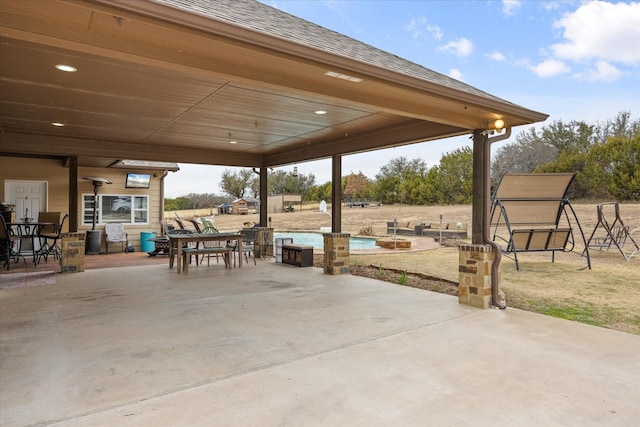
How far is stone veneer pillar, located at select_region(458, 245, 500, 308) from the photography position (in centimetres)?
509

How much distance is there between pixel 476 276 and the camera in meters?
5.17

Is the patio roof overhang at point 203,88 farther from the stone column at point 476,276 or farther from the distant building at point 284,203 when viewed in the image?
the distant building at point 284,203

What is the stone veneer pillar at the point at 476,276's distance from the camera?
5.09m

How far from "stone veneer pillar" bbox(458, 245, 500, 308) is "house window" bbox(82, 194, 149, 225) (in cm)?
988

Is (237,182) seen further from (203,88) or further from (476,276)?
(476,276)

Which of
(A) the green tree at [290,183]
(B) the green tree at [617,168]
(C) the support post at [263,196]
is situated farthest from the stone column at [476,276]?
(A) the green tree at [290,183]

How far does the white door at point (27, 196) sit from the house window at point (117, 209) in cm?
104

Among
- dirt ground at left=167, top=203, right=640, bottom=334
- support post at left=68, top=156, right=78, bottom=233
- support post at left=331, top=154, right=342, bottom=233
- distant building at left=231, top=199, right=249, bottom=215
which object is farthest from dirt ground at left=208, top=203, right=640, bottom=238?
support post at left=68, top=156, right=78, bottom=233

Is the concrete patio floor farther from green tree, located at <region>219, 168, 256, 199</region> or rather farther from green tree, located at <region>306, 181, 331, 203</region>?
green tree, located at <region>219, 168, 256, 199</region>

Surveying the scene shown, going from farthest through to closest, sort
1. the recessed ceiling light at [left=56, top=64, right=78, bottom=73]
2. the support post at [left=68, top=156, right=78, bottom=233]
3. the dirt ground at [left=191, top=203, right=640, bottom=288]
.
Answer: the support post at [left=68, top=156, right=78, bottom=233] < the dirt ground at [left=191, top=203, right=640, bottom=288] < the recessed ceiling light at [left=56, top=64, right=78, bottom=73]

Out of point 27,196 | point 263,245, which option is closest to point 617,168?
point 263,245

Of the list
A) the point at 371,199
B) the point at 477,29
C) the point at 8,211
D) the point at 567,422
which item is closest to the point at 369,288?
the point at 567,422

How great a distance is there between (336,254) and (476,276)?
3090 millimetres

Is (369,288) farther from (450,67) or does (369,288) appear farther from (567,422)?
(450,67)
